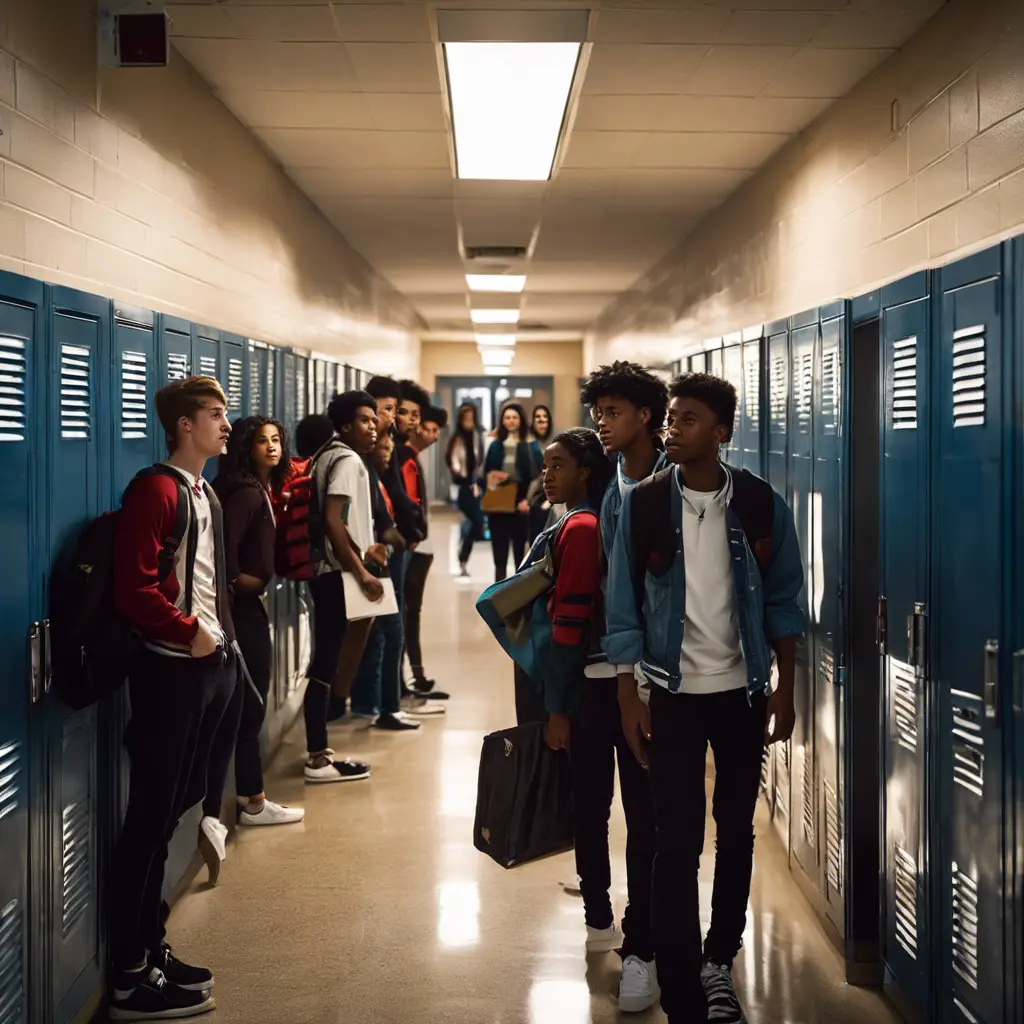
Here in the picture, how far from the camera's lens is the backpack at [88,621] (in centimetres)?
254

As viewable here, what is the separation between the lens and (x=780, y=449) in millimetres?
3941

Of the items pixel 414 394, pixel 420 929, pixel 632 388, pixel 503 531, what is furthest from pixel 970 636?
pixel 503 531

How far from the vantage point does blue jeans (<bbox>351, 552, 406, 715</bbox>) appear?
17.6 feet

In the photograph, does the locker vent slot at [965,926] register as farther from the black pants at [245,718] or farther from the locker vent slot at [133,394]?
the locker vent slot at [133,394]


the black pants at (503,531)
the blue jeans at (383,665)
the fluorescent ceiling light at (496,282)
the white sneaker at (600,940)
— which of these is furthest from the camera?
the fluorescent ceiling light at (496,282)

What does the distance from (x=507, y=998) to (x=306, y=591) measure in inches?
126

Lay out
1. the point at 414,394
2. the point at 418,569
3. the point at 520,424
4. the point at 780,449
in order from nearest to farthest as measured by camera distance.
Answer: the point at 780,449, the point at 418,569, the point at 414,394, the point at 520,424

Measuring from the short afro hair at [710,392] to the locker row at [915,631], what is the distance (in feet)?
1.32

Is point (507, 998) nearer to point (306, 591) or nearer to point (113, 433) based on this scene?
point (113, 433)

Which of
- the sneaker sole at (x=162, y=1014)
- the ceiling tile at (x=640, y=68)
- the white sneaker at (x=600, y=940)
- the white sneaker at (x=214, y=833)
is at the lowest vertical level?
the sneaker sole at (x=162, y=1014)

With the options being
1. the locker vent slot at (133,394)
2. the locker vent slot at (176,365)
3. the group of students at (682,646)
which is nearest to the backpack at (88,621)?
the locker vent slot at (133,394)

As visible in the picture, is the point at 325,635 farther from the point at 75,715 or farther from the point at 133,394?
the point at 75,715

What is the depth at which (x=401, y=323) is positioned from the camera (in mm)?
11273

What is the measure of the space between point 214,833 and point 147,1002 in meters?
0.75
